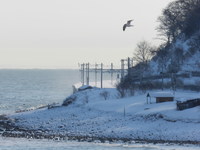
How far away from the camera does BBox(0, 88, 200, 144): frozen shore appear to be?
4956 cm

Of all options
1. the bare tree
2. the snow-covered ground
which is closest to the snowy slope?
the snow-covered ground

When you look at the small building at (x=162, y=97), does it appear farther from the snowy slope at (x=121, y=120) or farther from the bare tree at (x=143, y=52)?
the bare tree at (x=143, y=52)

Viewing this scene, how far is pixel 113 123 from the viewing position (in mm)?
56531

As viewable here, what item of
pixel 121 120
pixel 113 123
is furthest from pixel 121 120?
pixel 113 123

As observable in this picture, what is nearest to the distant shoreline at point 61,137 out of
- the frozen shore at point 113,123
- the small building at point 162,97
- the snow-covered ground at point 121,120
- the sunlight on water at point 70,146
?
the frozen shore at point 113,123

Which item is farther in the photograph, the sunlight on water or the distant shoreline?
the distant shoreline

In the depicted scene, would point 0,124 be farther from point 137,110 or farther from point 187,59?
point 187,59

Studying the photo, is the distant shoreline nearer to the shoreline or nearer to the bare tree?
the shoreline

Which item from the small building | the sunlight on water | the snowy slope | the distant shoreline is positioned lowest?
the distant shoreline

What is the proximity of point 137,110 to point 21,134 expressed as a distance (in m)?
15.2

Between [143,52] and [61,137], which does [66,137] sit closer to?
[61,137]

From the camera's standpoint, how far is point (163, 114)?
5675 centimetres

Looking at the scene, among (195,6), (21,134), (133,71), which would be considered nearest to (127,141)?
(21,134)

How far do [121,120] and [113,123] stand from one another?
156 centimetres
